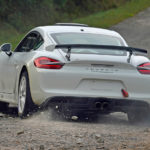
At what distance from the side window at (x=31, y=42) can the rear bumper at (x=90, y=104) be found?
1.17 meters

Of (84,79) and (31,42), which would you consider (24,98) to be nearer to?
(84,79)

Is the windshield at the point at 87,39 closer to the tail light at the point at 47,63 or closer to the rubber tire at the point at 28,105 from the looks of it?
the tail light at the point at 47,63

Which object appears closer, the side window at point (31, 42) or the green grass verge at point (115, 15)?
the side window at point (31, 42)

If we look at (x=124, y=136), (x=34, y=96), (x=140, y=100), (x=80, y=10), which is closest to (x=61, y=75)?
(x=34, y=96)

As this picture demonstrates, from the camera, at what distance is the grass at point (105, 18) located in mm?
27734

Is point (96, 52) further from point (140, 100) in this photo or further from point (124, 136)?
point (124, 136)

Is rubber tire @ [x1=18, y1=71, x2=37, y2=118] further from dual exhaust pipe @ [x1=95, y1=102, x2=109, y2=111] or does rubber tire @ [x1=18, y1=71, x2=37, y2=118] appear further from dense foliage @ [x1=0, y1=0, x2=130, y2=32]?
dense foliage @ [x1=0, y1=0, x2=130, y2=32]

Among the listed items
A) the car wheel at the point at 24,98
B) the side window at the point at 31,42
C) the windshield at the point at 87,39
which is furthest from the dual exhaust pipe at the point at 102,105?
the side window at the point at 31,42

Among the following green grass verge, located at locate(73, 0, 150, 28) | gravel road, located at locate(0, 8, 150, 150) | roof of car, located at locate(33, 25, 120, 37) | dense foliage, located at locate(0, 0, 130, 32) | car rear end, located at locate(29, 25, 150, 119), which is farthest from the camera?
green grass verge, located at locate(73, 0, 150, 28)

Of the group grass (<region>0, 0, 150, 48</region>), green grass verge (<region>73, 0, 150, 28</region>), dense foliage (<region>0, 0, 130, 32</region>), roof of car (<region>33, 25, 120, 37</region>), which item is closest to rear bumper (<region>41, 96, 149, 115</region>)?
roof of car (<region>33, 25, 120, 37</region>)

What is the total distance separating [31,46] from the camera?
1135cm

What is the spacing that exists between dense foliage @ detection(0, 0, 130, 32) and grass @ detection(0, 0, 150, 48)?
543mm

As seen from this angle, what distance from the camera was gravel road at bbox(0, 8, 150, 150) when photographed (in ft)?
24.7

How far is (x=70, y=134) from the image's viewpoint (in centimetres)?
854
